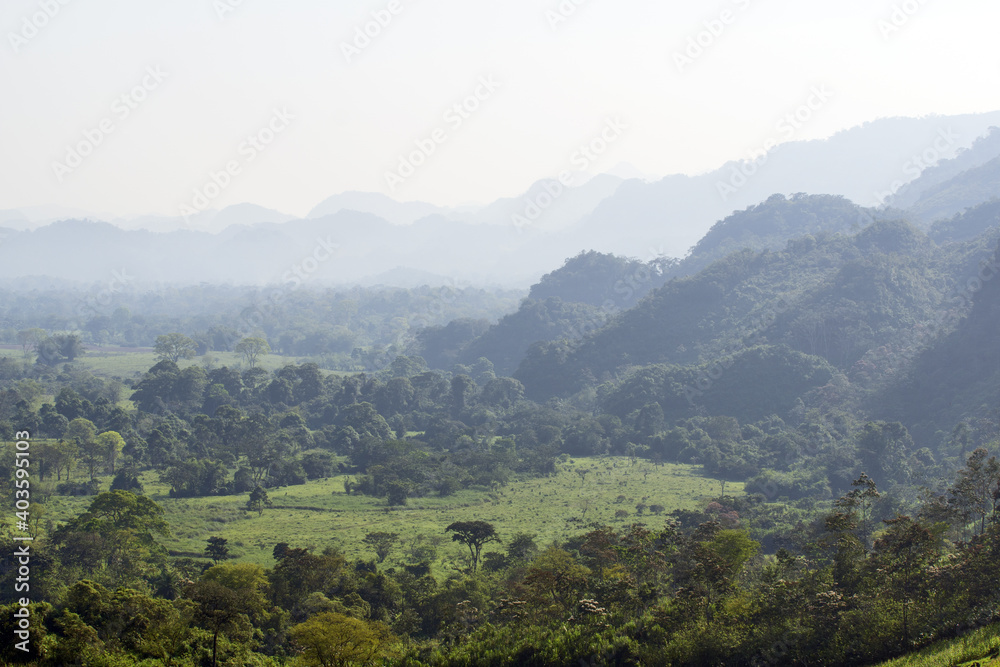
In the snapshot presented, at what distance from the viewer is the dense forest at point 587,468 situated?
15500mm

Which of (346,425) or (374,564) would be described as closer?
(374,564)

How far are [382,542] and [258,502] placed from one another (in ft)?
30.3

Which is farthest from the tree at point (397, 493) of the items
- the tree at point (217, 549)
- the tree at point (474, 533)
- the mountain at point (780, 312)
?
the mountain at point (780, 312)

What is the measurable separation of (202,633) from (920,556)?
599 inches

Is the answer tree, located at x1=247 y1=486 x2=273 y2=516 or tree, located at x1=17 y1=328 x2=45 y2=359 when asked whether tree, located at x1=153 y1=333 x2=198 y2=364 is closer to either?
tree, located at x1=17 y1=328 x2=45 y2=359

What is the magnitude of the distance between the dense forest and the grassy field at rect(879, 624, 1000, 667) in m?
0.52

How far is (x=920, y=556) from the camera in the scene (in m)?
15.8

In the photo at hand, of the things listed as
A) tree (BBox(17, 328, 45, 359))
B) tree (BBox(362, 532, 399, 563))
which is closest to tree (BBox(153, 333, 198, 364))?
tree (BBox(17, 328, 45, 359))

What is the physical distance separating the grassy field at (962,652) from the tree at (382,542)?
58.4 feet

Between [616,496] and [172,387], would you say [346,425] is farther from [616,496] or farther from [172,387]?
[616,496]

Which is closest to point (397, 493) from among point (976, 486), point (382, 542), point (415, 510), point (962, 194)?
point (415, 510)

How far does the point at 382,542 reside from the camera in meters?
27.8

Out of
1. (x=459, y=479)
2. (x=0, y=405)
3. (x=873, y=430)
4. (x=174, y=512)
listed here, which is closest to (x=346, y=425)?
(x=459, y=479)

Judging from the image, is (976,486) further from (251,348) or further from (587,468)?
(251,348)
